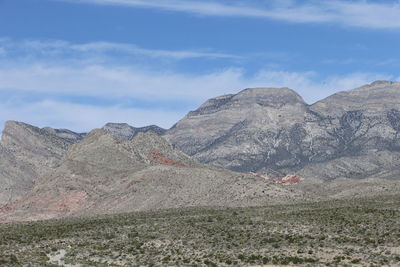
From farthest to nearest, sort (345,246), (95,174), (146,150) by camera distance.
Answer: (146,150), (95,174), (345,246)

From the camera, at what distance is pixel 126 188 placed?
429ft

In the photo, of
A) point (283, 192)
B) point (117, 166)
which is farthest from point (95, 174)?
point (283, 192)

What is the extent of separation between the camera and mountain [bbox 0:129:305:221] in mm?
120875

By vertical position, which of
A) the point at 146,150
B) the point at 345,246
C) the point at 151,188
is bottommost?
the point at 345,246

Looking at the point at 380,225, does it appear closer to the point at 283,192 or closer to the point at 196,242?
the point at 196,242

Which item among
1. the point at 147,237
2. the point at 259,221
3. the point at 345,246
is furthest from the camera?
the point at 259,221

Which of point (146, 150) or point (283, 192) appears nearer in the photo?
point (283, 192)

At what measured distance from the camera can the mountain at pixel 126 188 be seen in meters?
121

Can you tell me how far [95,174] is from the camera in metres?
142

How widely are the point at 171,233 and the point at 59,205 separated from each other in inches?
2514

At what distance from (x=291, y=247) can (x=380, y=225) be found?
1298 cm

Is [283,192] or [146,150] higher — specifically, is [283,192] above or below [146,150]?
below

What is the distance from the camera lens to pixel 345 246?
61.4 m

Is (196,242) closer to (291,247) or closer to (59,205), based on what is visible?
(291,247)
